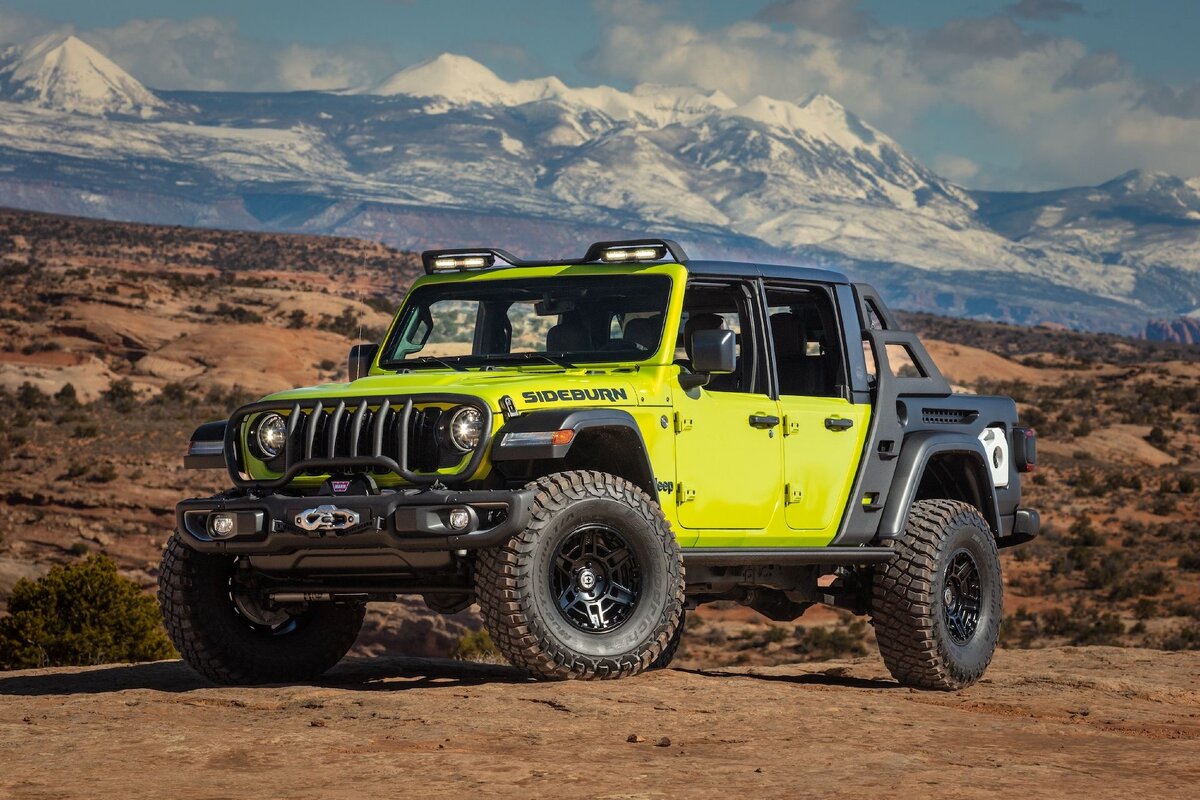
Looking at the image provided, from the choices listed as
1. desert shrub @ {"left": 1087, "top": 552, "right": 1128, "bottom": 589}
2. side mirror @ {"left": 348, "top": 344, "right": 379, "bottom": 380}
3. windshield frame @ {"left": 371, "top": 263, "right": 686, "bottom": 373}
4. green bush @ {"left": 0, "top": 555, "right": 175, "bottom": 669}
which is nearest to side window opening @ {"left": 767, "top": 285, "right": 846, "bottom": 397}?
windshield frame @ {"left": 371, "top": 263, "right": 686, "bottom": 373}

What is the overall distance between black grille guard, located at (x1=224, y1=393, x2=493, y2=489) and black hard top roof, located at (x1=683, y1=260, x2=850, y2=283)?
77.6 inches

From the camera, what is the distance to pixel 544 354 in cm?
938

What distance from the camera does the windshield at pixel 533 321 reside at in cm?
925

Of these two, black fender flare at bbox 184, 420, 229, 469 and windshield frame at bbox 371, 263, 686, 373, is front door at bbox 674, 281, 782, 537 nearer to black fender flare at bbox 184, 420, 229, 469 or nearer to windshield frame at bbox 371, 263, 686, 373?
windshield frame at bbox 371, 263, 686, 373

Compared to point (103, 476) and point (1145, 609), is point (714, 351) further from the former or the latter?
point (103, 476)

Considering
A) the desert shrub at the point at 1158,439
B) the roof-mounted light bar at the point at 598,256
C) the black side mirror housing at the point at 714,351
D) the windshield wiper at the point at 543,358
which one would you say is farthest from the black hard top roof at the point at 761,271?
the desert shrub at the point at 1158,439

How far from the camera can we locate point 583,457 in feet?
29.2

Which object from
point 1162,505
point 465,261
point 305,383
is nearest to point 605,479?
point 465,261

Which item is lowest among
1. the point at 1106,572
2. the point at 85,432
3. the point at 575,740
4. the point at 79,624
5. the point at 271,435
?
the point at 1106,572

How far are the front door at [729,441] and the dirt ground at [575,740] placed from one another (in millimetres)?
933

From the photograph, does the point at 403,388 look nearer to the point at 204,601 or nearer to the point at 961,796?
the point at 204,601

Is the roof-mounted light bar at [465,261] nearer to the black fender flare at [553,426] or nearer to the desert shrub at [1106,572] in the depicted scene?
the black fender flare at [553,426]

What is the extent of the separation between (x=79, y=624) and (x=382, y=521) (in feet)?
35.7

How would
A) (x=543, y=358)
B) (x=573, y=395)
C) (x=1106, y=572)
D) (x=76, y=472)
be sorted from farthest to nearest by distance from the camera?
(x=76, y=472)
(x=1106, y=572)
(x=543, y=358)
(x=573, y=395)
